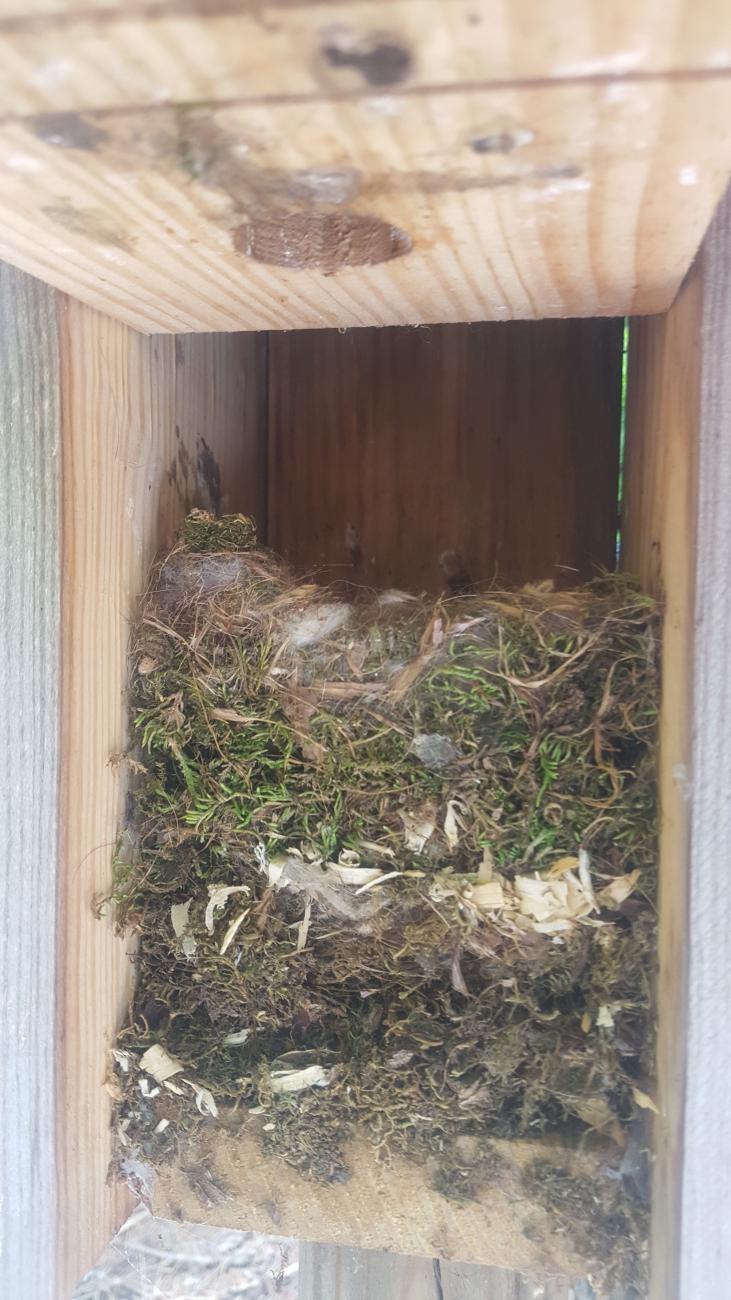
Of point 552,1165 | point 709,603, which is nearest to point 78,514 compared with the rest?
point 709,603

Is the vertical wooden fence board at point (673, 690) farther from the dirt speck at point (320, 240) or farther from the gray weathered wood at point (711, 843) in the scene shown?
the dirt speck at point (320, 240)

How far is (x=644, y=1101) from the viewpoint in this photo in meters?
0.90

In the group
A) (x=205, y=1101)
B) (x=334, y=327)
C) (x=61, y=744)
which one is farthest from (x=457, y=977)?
(x=334, y=327)

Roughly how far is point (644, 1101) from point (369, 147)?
890 millimetres

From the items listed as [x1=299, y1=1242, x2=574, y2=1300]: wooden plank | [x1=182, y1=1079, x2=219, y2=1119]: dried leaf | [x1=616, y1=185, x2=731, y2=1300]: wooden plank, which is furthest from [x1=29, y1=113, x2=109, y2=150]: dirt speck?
[x1=299, y1=1242, x2=574, y2=1300]: wooden plank

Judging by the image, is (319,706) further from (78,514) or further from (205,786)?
(78,514)

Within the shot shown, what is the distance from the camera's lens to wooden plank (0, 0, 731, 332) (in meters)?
0.43

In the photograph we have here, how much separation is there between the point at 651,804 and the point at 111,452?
0.72m

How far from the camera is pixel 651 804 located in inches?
36.4

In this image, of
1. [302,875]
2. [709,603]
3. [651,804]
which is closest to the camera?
[709,603]

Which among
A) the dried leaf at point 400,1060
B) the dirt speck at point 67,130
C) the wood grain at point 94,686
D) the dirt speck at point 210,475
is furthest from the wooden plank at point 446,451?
the dirt speck at point 67,130

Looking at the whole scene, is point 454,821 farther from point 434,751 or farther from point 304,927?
point 304,927

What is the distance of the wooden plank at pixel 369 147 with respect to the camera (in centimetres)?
43

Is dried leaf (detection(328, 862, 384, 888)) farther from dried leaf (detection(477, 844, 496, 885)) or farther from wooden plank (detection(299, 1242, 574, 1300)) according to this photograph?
wooden plank (detection(299, 1242, 574, 1300))
